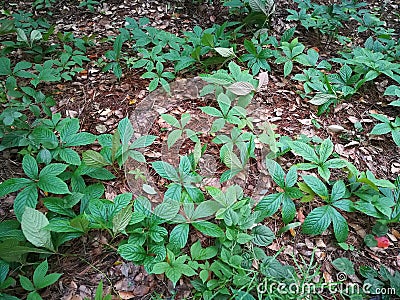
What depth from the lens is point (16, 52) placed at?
2701mm

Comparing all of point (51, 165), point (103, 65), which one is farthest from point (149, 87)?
point (51, 165)

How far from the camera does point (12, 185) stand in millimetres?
1717

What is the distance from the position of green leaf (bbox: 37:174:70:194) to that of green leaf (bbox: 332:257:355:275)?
1300mm

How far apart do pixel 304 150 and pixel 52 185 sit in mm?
1310

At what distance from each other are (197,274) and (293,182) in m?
0.68

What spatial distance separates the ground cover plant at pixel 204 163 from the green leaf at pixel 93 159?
0.03ft

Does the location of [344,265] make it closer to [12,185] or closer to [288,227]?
[288,227]

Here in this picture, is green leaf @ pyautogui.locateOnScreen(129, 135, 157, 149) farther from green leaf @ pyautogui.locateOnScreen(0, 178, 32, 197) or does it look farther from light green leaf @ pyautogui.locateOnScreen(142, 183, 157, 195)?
green leaf @ pyautogui.locateOnScreen(0, 178, 32, 197)

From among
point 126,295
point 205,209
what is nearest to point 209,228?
point 205,209

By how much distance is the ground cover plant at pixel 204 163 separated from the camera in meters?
1.59

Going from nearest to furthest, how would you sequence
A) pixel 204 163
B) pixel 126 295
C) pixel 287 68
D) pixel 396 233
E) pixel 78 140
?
1. pixel 126 295
2. pixel 396 233
3. pixel 78 140
4. pixel 204 163
5. pixel 287 68

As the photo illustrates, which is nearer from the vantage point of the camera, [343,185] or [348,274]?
[348,274]

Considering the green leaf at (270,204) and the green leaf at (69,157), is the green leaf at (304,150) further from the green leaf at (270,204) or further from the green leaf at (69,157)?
the green leaf at (69,157)

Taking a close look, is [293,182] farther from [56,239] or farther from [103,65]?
[103,65]
